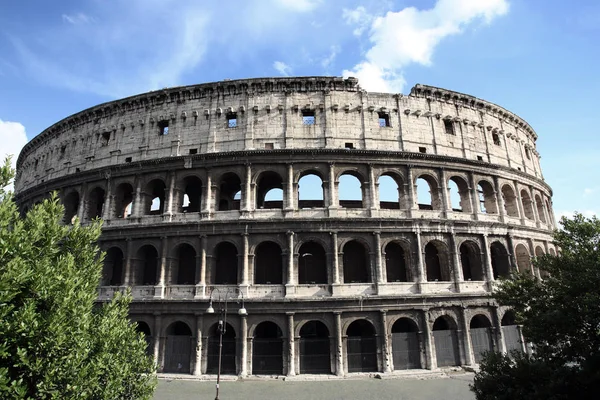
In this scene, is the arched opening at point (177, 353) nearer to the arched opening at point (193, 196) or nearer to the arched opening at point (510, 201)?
the arched opening at point (193, 196)

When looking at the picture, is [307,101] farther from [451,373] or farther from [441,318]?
[451,373]

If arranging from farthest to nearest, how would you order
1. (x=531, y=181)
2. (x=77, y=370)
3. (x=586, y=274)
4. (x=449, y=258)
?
(x=531, y=181) → (x=449, y=258) → (x=586, y=274) → (x=77, y=370)

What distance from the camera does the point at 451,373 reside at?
59.4 ft

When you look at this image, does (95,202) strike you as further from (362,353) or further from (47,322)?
(362,353)

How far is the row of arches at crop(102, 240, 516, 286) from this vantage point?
19.7 meters

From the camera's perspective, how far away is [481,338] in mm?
20125

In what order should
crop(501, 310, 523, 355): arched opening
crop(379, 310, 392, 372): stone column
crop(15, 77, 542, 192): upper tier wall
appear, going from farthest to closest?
crop(15, 77, 542, 192): upper tier wall → crop(501, 310, 523, 355): arched opening → crop(379, 310, 392, 372): stone column

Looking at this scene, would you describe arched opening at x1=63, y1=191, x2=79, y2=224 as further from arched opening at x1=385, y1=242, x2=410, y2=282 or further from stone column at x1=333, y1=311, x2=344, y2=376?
arched opening at x1=385, y1=242, x2=410, y2=282

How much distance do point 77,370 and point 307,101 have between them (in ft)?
61.0

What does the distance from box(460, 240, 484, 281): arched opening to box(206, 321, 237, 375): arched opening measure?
15.3m

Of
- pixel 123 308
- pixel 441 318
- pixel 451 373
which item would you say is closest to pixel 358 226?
pixel 441 318

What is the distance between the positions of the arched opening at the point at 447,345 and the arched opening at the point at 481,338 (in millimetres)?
1233

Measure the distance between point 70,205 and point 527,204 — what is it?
112ft

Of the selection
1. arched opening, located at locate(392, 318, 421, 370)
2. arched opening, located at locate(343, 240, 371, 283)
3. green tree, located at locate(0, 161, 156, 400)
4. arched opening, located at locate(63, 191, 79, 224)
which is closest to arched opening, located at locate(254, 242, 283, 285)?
arched opening, located at locate(343, 240, 371, 283)
